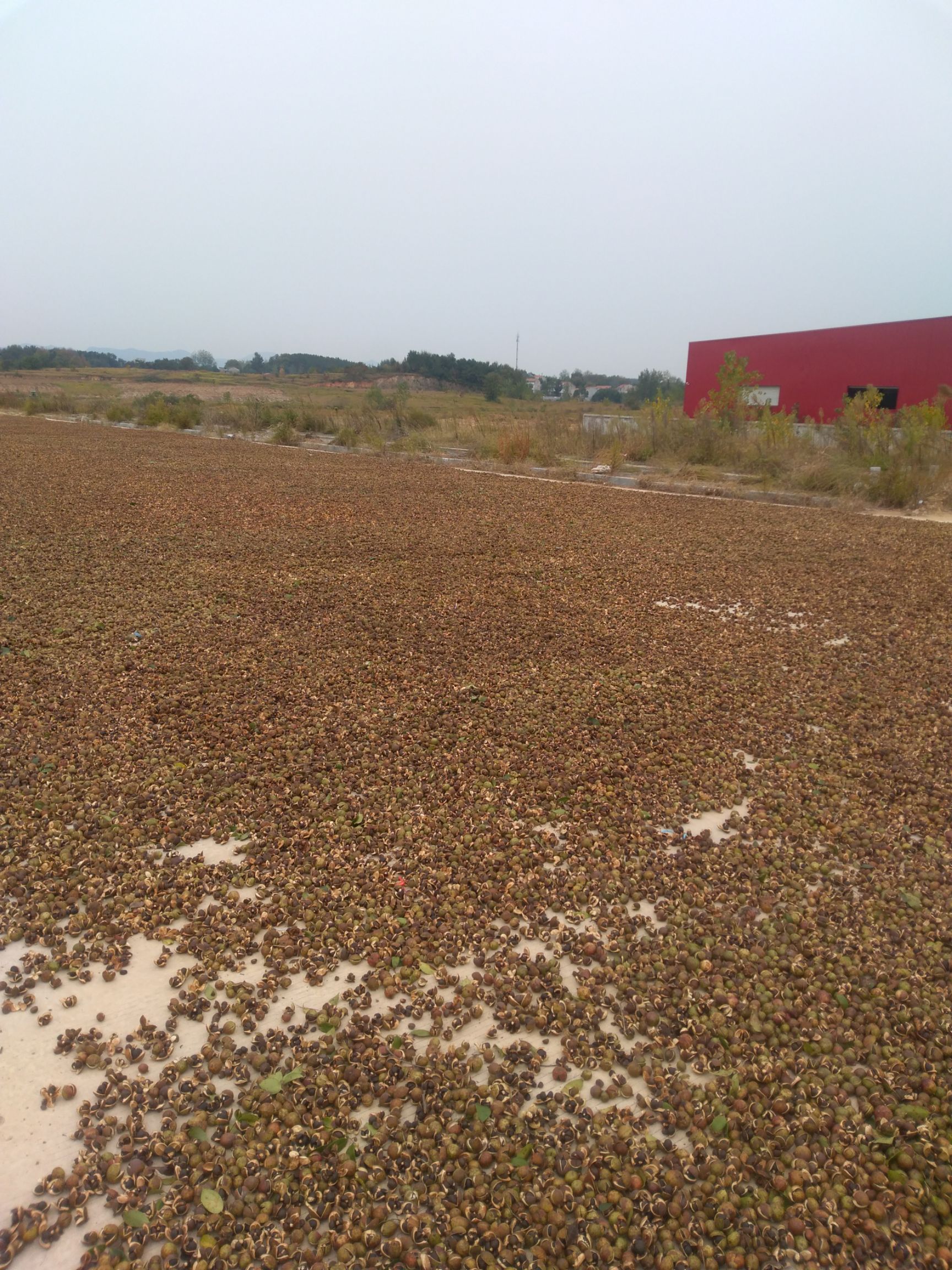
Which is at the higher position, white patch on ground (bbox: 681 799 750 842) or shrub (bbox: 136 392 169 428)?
shrub (bbox: 136 392 169 428)

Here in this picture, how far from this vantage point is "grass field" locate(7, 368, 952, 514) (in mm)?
11391

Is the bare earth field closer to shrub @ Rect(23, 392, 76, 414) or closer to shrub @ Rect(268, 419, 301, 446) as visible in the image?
shrub @ Rect(268, 419, 301, 446)

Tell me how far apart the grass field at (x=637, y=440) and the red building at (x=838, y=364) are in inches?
207

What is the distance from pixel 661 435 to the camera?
16156 millimetres

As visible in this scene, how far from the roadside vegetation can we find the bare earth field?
724 centimetres

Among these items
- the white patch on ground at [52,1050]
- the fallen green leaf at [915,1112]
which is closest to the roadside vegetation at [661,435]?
the fallen green leaf at [915,1112]

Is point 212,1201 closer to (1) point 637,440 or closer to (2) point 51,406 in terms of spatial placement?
(1) point 637,440

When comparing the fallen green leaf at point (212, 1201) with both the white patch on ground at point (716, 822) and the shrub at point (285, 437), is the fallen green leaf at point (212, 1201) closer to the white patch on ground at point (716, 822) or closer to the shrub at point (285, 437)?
the white patch on ground at point (716, 822)

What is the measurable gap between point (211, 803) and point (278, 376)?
73.7 m

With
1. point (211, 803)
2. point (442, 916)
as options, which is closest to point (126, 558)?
point (211, 803)

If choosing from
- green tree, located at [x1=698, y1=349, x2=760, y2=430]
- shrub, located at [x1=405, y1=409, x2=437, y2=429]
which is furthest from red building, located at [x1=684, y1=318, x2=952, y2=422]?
shrub, located at [x1=405, y1=409, x2=437, y2=429]

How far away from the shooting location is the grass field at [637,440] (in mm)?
11391

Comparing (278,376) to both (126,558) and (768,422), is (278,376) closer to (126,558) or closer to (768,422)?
(768,422)

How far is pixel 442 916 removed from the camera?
8.21ft
